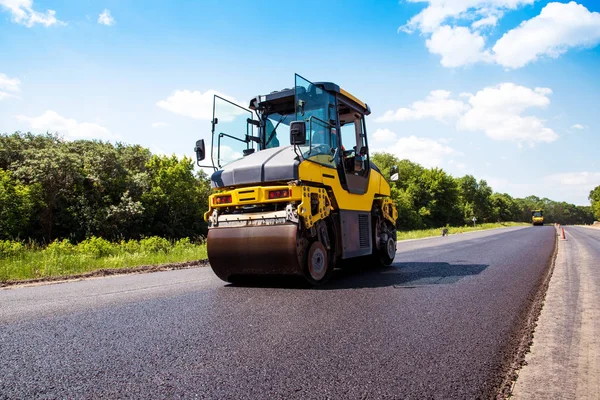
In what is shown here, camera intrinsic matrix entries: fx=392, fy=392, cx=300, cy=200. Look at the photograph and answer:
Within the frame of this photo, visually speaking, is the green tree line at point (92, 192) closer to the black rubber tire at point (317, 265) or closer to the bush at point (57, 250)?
→ the bush at point (57, 250)

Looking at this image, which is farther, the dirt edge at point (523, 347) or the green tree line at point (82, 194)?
the green tree line at point (82, 194)

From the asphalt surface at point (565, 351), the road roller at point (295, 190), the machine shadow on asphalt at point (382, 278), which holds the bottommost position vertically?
the asphalt surface at point (565, 351)

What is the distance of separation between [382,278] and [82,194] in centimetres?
2818

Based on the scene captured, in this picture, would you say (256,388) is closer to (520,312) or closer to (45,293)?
(520,312)

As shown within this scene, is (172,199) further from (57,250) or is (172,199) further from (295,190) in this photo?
(295,190)

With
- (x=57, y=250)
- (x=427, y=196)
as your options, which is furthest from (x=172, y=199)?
(x=427, y=196)

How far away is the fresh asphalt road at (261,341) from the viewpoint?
225 centimetres

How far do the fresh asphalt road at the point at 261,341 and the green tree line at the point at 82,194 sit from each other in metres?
24.1

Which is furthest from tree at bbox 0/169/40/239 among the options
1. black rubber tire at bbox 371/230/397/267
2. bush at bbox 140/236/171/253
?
black rubber tire at bbox 371/230/397/267

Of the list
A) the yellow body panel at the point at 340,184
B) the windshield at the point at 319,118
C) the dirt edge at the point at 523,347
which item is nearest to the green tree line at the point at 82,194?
the yellow body panel at the point at 340,184

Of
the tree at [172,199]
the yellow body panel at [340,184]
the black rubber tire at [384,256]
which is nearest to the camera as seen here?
the yellow body panel at [340,184]

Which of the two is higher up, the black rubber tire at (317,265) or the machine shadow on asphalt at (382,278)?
the black rubber tire at (317,265)

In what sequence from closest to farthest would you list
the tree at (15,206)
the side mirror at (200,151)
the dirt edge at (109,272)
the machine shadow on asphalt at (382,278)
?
the machine shadow on asphalt at (382,278), the side mirror at (200,151), the dirt edge at (109,272), the tree at (15,206)

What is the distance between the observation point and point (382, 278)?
6.65 metres
